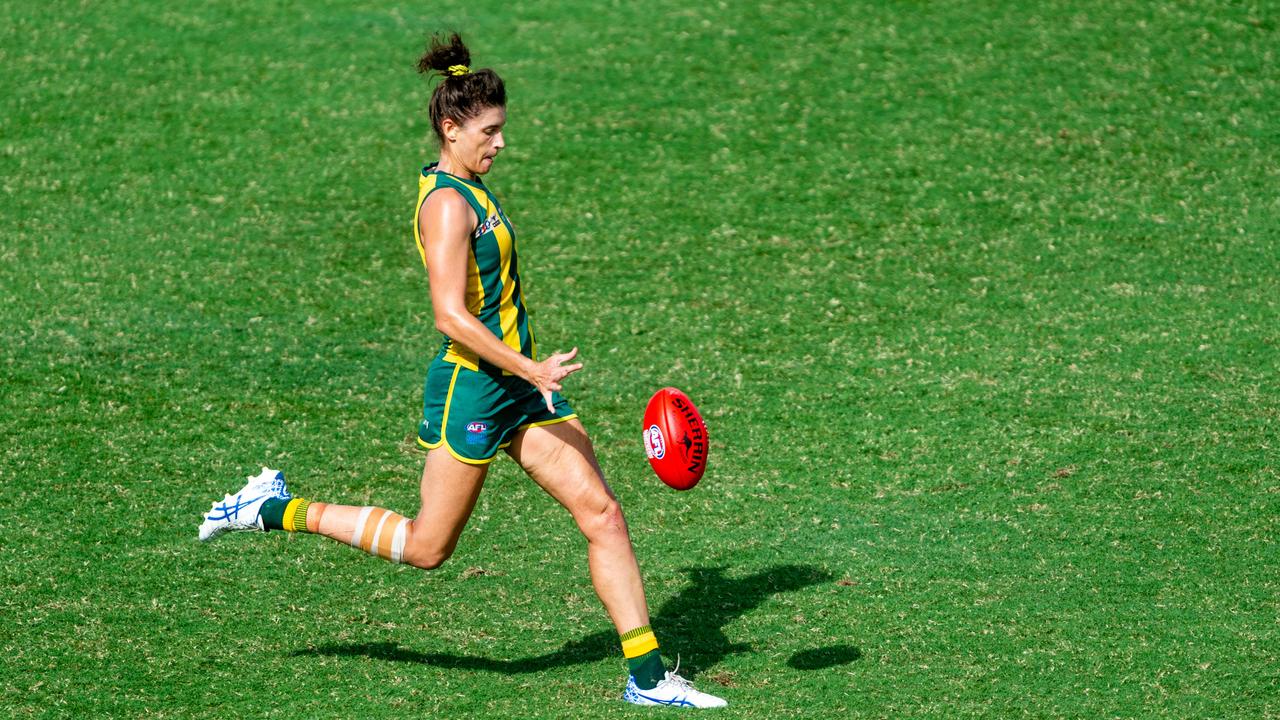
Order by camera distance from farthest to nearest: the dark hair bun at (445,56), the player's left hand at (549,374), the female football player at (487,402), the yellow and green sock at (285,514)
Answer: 1. the yellow and green sock at (285,514)
2. the dark hair bun at (445,56)
3. the female football player at (487,402)
4. the player's left hand at (549,374)

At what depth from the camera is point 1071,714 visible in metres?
5.80

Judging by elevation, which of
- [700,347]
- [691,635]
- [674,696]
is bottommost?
[691,635]

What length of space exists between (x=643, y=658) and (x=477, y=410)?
1.24 metres

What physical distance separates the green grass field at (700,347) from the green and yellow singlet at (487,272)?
4.90 ft

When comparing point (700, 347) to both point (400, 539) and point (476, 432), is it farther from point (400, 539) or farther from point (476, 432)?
point (476, 432)

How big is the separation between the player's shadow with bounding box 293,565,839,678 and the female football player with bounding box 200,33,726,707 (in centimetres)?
61

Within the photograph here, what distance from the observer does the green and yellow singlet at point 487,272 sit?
19.0ft

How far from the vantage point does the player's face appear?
581 cm

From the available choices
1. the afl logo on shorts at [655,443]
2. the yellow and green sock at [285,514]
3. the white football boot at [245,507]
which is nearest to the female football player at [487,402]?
the afl logo on shorts at [655,443]

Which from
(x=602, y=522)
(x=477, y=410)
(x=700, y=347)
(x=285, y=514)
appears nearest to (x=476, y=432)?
(x=477, y=410)

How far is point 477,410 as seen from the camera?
585 cm

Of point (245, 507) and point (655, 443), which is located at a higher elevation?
point (655, 443)

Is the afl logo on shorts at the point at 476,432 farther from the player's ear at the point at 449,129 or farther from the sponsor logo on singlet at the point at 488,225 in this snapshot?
the player's ear at the point at 449,129

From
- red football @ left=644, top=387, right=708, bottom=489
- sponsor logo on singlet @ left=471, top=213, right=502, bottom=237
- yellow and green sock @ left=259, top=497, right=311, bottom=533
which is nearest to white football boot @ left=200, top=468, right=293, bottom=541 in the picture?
yellow and green sock @ left=259, top=497, right=311, bottom=533
